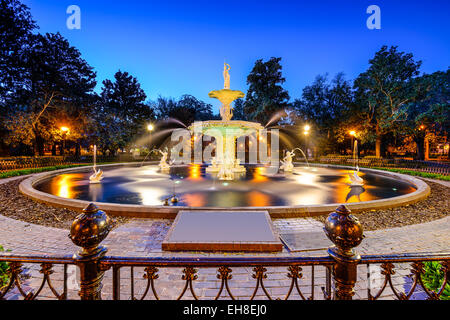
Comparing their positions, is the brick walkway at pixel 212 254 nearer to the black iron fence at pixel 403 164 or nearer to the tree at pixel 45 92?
the black iron fence at pixel 403 164

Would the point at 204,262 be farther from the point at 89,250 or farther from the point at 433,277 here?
the point at 433,277

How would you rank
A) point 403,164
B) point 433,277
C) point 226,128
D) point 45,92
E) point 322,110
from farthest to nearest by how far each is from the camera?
point 322,110
point 45,92
point 403,164
point 226,128
point 433,277

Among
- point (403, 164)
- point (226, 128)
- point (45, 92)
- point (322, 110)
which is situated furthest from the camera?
point (322, 110)

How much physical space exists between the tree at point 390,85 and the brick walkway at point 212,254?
26.5 metres

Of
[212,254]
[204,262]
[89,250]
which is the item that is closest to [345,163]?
[212,254]

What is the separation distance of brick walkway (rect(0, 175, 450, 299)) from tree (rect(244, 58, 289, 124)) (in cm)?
3520

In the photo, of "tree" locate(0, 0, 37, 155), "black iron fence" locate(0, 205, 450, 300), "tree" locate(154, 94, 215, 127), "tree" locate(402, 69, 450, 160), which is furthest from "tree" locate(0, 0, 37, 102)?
"tree" locate(402, 69, 450, 160)

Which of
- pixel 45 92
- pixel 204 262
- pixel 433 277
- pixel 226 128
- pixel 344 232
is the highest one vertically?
pixel 45 92

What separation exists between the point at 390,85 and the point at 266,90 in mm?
19631

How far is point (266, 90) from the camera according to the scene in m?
40.5

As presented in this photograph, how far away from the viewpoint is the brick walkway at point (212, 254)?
3208 mm

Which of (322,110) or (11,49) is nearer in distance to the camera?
(11,49)

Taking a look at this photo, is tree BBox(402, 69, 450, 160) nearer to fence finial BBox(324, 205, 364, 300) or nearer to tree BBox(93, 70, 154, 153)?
fence finial BBox(324, 205, 364, 300)
